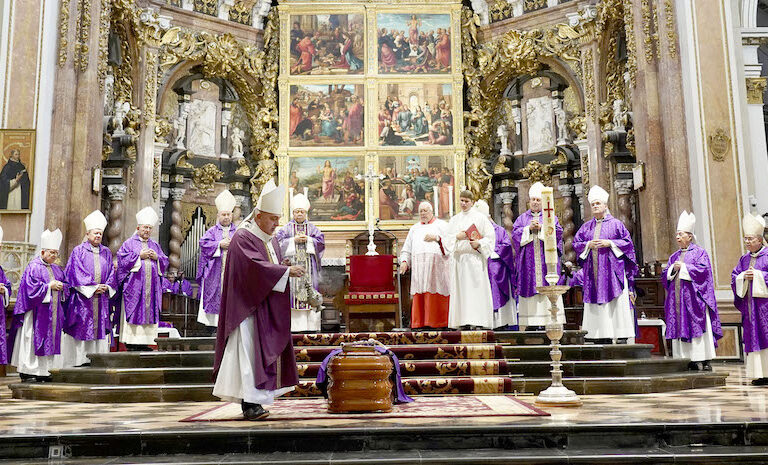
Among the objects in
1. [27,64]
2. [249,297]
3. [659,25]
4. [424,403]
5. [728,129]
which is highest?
[659,25]

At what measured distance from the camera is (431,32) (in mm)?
16594

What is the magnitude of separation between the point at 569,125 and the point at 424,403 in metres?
10.9

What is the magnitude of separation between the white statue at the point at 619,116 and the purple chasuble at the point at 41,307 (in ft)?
33.6

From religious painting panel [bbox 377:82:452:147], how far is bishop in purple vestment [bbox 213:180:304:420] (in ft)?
35.3

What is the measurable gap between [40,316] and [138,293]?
1.20 m

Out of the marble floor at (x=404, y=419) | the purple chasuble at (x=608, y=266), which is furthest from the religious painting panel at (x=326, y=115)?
the marble floor at (x=404, y=419)

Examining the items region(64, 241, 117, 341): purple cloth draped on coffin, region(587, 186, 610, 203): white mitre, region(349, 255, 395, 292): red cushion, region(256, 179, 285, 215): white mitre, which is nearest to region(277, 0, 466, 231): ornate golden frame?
region(349, 255, 395, 292): red cushion

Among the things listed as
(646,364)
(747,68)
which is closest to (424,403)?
(646,364)

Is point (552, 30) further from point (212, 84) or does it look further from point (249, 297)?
point (249, 297)

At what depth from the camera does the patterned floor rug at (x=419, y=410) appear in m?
5.54

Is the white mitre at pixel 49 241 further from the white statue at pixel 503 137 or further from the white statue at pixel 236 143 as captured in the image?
the white statue at pixel 503 137

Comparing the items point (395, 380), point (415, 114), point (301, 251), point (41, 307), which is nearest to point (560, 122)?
point (415, 114)

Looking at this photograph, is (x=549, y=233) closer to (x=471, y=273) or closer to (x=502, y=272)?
(x=471, y=273)

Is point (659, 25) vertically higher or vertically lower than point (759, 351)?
higher
